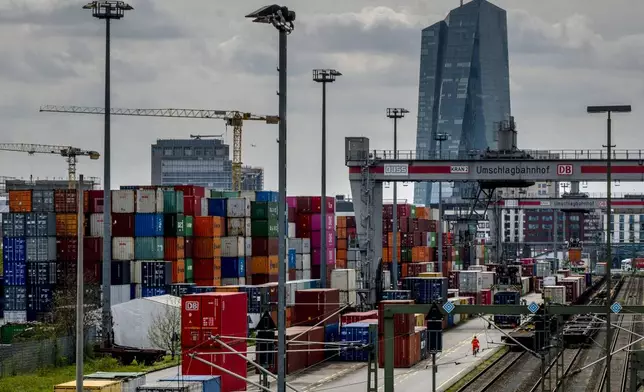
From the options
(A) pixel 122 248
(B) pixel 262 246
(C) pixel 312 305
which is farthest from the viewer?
(B) pixel 262 246

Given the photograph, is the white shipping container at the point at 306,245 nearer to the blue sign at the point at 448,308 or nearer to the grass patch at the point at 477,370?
the grass patch at the point at 477,370

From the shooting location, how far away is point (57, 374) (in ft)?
219

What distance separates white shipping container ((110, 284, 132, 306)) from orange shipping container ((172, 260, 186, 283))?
426 centimetres

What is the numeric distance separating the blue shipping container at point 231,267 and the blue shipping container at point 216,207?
4753 mm

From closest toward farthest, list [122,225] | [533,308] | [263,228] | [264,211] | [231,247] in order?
[533,308], [122,225], [231,247], [263,228], [264,211]

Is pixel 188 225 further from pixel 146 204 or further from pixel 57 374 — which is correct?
pixel 57 374

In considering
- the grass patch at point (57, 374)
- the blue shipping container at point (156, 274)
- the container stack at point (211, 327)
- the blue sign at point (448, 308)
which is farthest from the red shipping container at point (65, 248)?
the blue sign at point (448, 308)

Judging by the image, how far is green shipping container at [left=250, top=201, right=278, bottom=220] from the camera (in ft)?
336

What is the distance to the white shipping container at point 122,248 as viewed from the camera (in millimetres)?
89000

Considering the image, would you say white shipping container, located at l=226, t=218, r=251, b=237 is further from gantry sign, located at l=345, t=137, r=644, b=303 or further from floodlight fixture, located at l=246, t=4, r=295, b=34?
floodlight fixture, located at l=246, t=4, r=295, b=34

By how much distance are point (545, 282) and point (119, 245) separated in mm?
61037

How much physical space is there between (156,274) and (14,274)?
9.69 m

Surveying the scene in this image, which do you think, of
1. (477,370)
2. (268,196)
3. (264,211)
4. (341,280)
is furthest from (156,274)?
(268,196)

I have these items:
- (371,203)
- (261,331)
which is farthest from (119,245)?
(261,331)
